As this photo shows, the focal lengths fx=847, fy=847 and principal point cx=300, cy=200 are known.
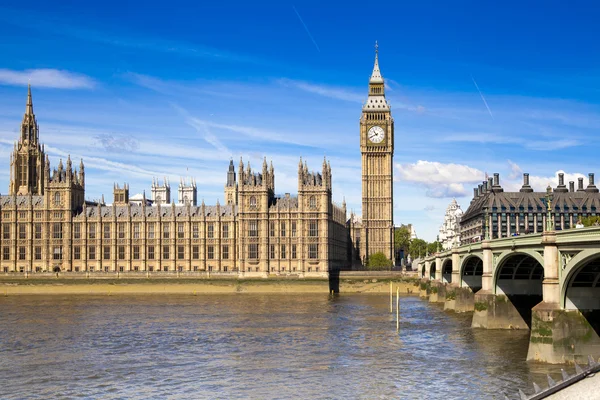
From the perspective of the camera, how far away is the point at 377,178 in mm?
179125

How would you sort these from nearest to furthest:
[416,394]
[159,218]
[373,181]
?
[416,394], [159,218], [373,181]

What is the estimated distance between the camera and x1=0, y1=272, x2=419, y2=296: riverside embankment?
141 meters

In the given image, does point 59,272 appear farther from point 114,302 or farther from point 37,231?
point 114,302

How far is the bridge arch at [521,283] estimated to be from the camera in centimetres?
7004

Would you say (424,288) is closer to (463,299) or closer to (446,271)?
(446,271)

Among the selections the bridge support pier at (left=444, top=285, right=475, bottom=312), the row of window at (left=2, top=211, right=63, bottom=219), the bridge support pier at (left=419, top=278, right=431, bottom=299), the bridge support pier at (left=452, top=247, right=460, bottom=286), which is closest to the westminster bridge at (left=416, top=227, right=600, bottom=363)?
the bridge support pier at (left=444, top=285, right=475, bottom=312)

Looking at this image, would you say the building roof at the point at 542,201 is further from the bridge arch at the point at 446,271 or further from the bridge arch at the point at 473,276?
the bridge arch at the point at 473,276

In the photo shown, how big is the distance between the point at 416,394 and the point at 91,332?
39.6 metres

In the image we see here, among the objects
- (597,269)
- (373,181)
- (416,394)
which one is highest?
(373,181)

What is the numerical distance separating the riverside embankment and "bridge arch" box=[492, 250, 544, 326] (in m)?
69.7

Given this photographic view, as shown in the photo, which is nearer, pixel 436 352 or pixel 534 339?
pixel 534 339

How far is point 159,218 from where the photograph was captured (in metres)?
158

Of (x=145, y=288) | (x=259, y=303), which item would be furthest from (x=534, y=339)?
(x=145, y=288)

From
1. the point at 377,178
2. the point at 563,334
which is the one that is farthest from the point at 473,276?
the point at 377,178
